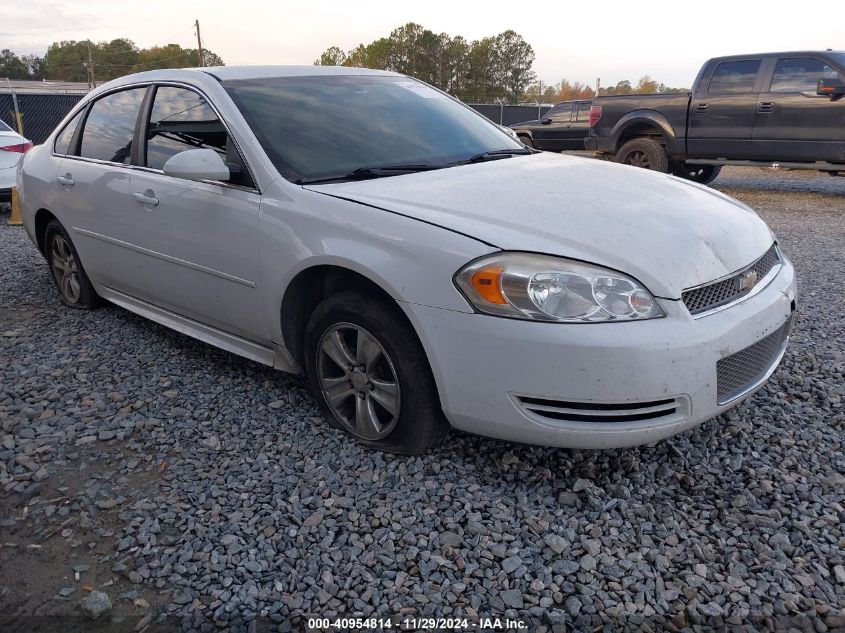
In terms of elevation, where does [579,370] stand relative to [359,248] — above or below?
below

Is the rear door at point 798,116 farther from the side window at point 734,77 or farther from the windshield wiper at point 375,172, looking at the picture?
the windshield wiper at point 375,172

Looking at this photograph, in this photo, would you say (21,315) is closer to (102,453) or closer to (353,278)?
(102,453)

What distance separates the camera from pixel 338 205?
2.80 m

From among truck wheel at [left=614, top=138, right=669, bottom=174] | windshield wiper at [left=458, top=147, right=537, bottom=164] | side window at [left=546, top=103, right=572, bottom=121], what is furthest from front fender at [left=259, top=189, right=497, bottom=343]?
side window at [left=546, top=103, right=572, bottom=121]

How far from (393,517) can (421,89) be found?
8.78 feet

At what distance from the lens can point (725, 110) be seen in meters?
10.3

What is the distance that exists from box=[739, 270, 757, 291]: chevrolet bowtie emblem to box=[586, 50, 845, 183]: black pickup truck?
27.1ft

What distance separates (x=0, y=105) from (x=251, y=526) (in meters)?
21.2

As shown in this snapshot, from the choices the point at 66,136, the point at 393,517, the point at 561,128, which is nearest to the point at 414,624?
the point at 393,517

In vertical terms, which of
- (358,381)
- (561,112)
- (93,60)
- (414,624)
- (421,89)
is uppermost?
(93,60)

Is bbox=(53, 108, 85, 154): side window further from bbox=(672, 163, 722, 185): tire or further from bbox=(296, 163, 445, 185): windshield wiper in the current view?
bbox=(672, 163, 722, 185): tire

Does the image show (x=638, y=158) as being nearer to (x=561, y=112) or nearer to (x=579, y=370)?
(x=561, y=112)

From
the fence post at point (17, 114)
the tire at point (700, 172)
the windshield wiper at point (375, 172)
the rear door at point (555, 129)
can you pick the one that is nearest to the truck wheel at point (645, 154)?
the tire at point (700, 172)

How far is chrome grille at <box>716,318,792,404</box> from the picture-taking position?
98.1 inches
